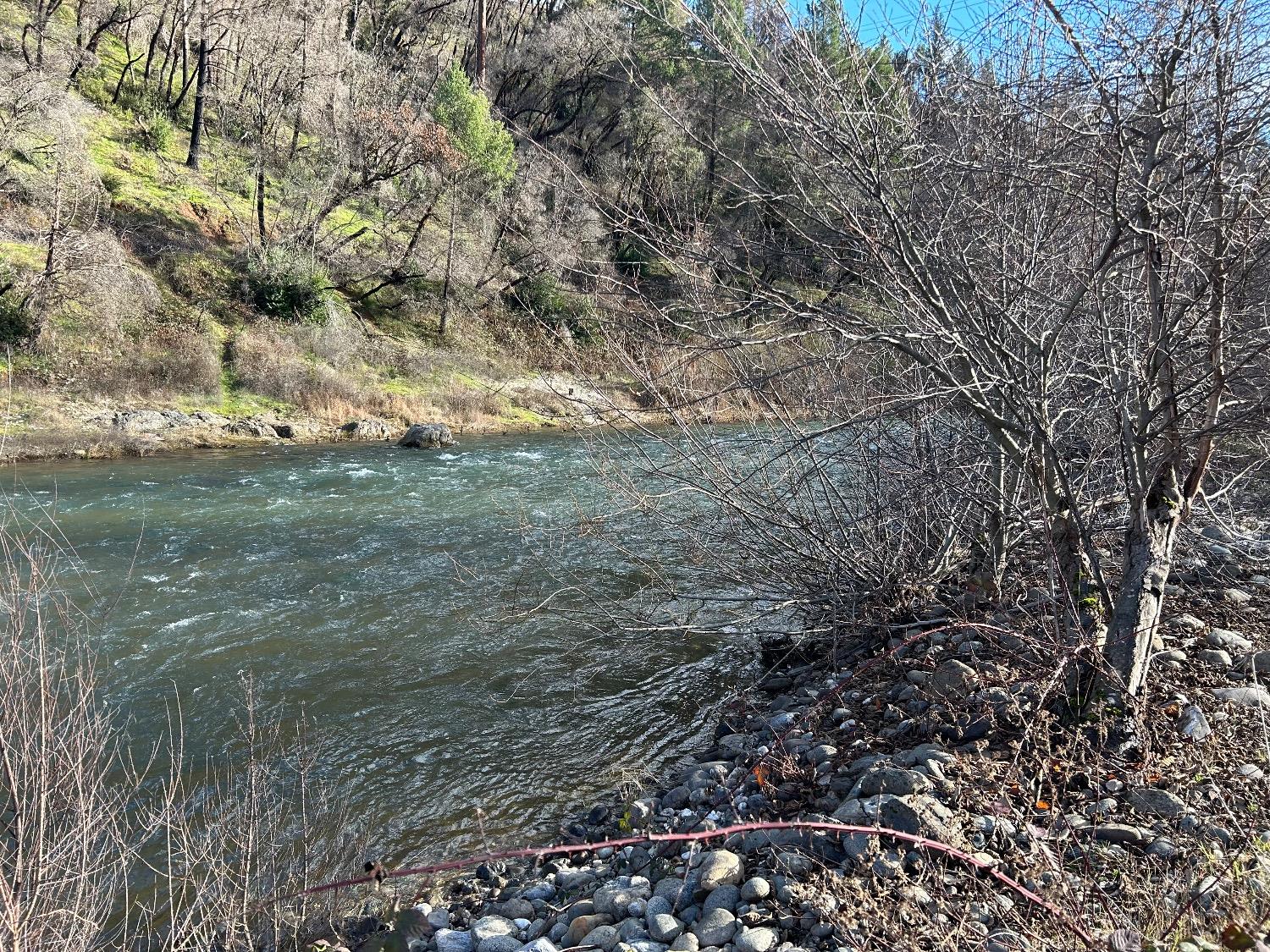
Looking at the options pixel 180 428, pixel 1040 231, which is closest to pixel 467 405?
pixel 180 428

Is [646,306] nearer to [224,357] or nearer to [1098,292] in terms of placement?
[1098,292]

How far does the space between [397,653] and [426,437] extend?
13.2 m

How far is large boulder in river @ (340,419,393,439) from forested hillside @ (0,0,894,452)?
74 cm

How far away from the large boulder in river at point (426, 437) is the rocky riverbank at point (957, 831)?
16.1m

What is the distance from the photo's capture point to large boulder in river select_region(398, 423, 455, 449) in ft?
65.7

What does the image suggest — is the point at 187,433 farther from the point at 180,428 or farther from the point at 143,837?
the point at 143,837

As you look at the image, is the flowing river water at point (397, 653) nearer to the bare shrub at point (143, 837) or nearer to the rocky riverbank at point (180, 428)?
the bare shrub at point (143, 837)

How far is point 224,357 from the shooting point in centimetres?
2280

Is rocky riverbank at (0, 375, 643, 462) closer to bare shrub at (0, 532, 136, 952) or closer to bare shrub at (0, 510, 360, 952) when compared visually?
bare shrub at (0, 510, 360, 952)

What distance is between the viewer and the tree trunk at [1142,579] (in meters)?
3.60

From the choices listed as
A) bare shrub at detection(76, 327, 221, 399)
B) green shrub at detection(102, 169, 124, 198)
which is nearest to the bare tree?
bare shrub at detection(76, 327, 221, 399)

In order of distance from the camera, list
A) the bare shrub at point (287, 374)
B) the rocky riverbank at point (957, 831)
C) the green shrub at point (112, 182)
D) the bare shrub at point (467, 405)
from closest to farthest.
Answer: the rocky riverbank at point (957, 831) → the bare shrub at point (287, 374) → the bare shrub at point (467, 405) → the green shrub at point (112, 182)

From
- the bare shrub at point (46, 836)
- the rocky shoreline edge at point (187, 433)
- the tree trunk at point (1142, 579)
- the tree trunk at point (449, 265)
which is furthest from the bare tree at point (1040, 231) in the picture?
the tree trunk at point (449, 265)

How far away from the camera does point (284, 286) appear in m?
25.9
